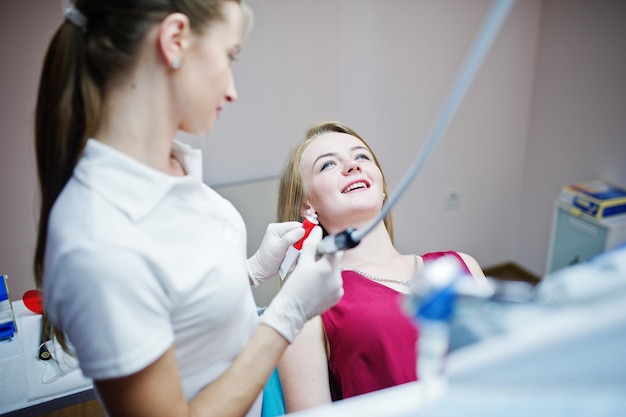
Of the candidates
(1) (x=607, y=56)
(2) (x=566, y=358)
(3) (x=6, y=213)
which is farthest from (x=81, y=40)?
(1) (x=607, y=56)

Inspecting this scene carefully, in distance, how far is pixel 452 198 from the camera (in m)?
2.69

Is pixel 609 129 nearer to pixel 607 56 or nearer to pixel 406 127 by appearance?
pixel 607 56

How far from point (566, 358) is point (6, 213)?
6.44ft

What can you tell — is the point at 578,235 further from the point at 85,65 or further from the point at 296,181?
the point at 85,65

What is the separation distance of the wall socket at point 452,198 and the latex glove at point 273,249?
1589 mm

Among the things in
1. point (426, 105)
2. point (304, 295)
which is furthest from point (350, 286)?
point (426, 105)

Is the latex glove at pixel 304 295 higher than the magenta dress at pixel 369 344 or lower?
higher

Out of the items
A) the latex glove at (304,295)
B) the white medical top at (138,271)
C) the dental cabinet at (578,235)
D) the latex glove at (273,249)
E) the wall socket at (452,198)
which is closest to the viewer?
the white medical top at (138,271)

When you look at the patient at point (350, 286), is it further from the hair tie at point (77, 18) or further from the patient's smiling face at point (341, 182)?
the hair tie at point (77, 18)

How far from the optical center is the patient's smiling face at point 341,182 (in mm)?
1312

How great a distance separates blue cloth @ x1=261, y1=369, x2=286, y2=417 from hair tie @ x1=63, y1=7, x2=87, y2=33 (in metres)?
0.82

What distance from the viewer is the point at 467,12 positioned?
95.6 inches

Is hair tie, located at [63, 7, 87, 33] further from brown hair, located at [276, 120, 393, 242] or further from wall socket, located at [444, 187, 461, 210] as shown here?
wall socket, located at [444, 187, 461, 210]

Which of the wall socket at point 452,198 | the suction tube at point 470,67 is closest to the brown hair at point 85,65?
the suction tube at point 470,67
